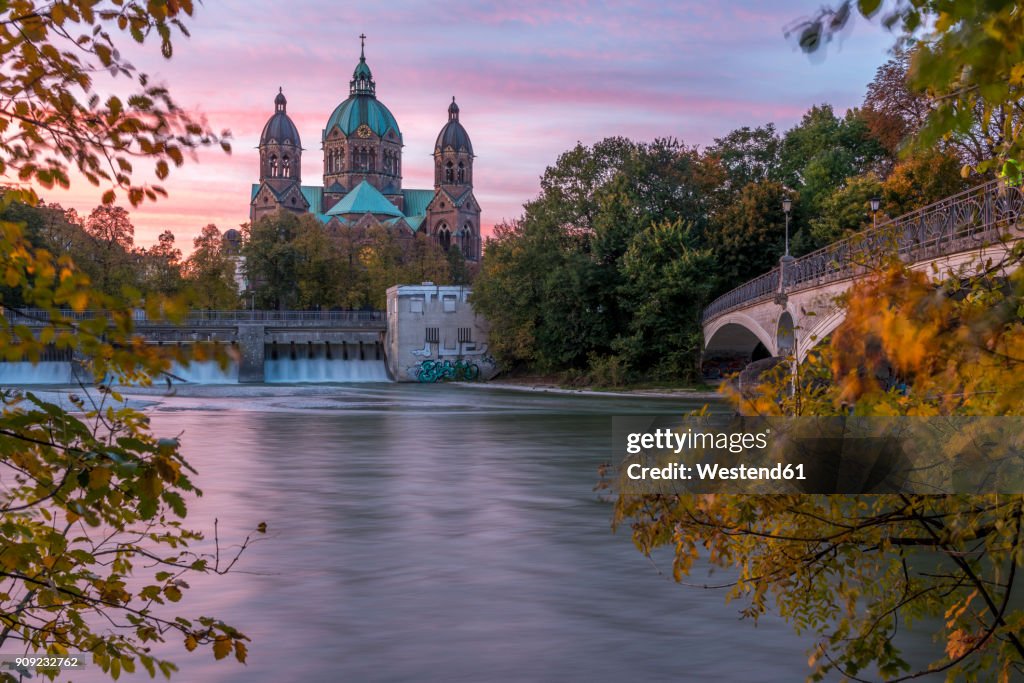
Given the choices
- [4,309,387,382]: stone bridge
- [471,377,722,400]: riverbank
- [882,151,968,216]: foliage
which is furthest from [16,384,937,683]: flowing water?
[4,309,387,382]: stone bridge

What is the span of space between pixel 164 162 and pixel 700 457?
2.79 metres

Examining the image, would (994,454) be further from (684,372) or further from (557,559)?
(684,372)

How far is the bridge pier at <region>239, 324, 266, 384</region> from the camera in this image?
78.4m

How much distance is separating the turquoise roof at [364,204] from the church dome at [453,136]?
18633 mm

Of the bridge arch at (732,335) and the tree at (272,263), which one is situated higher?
the tree at (272,263)

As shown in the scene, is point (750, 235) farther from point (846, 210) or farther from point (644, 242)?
point (846, 210)

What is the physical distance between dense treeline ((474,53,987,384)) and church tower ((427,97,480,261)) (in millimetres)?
92550

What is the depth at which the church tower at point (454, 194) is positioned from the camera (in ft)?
543

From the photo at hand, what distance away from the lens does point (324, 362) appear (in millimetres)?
82938

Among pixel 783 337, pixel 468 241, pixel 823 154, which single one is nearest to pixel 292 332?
pixel 823 154

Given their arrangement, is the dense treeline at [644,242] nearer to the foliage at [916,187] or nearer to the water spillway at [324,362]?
the foliage at [916,187]

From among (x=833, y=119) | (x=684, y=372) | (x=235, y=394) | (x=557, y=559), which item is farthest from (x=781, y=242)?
(x=557, y=559)

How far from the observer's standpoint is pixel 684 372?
209ft

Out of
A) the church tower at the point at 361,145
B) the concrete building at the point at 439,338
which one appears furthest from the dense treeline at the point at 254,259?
the church tower at the point at 361,145
